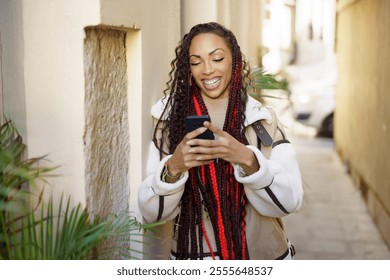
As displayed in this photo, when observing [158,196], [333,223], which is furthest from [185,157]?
[333,223]

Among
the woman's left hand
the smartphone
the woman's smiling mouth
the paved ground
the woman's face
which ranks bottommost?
the paved ground

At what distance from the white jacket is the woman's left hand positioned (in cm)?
6

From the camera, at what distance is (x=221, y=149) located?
A: 1.86 meters

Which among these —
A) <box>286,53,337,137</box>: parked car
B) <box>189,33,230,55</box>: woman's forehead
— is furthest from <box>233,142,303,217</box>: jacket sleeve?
<box>286,53,337,137</box>: parked car

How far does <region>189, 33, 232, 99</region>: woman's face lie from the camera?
2.04m

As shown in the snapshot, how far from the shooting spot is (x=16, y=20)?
193 centimetres

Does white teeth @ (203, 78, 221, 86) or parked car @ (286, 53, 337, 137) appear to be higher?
white teeth @ (203, 78, 221, 86)

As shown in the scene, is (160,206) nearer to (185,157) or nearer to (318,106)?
(185,157)

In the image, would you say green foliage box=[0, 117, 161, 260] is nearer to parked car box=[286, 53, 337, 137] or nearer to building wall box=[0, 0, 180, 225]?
building wall box=[0, 0, 180, 225]

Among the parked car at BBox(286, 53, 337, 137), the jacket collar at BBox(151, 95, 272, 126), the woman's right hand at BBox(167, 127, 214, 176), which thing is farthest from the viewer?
the parked car at BBox(286, 53, 337, 137)

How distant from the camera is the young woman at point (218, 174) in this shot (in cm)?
201

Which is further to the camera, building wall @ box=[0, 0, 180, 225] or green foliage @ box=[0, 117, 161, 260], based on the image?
building wall @ box=[0, 0, 180, 225]

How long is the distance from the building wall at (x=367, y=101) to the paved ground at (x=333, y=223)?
0.14 m
